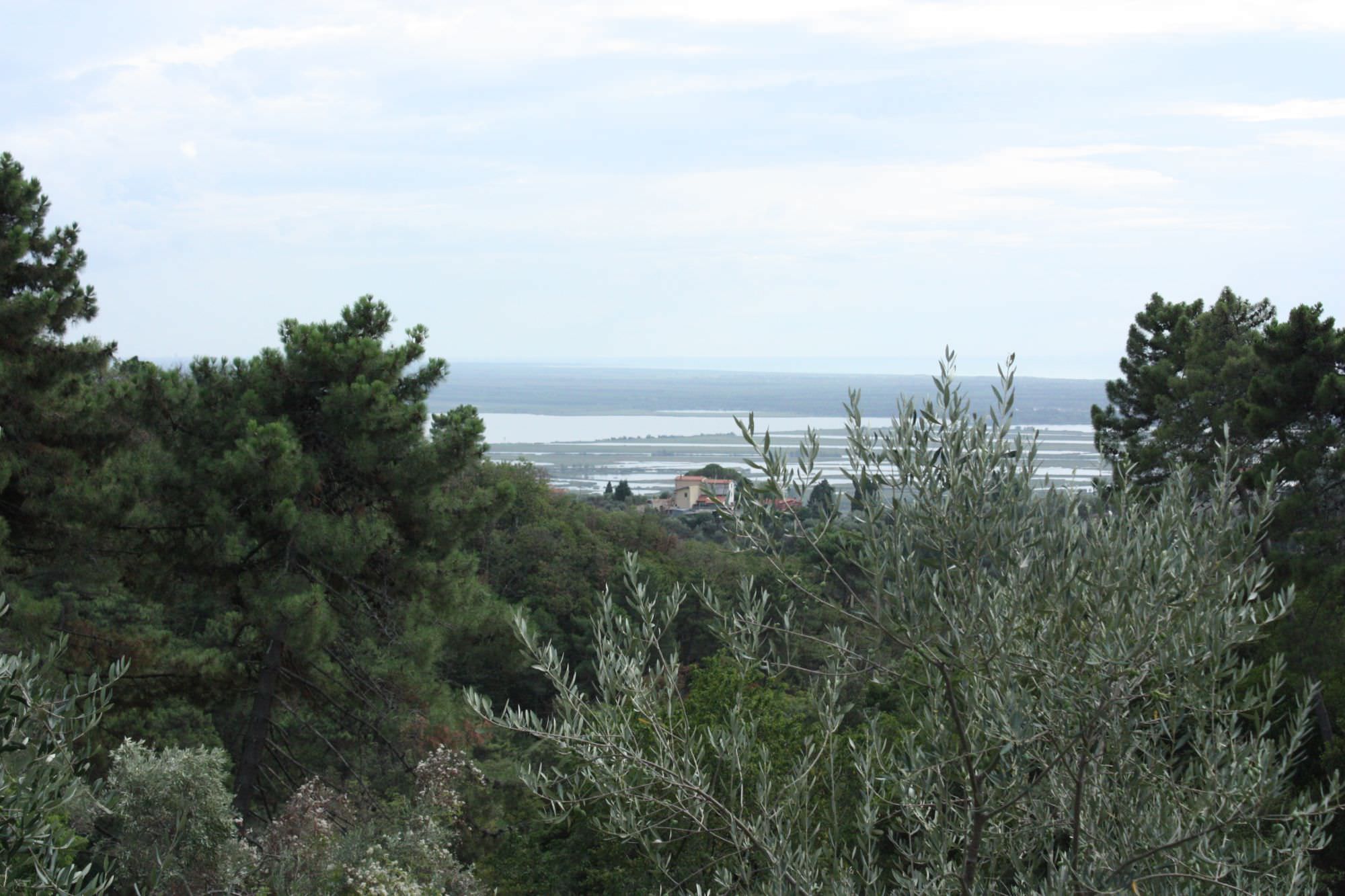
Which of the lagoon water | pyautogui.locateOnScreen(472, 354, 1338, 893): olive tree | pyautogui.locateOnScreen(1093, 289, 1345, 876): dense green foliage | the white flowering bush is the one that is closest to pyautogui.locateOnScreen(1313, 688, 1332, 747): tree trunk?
pyautogui.locateOnScreen(1093, 289, 1345, 876): dense green foliage

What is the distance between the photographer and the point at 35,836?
445 centimetres

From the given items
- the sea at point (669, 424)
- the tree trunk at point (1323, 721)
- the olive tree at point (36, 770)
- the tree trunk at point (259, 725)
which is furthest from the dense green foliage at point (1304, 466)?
the olive tree at point (36, 770)

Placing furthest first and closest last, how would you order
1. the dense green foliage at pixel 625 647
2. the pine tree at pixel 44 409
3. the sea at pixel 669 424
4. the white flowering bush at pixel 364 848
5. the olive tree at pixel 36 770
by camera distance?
the sea at pixel 669 424
the pine tree at pixel 44 409
the white flowering bush at pixel 364 848
the dense green foliage at pixel 625 647
the olive tree at pixel 36 770

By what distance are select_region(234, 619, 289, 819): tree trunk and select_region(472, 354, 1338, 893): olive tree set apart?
9746 mm

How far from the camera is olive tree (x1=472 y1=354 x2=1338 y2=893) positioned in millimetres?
4602

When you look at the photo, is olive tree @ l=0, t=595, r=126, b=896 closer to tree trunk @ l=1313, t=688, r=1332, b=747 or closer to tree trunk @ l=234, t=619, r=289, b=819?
tree trunk @ l=234, t=619, r=289, b=819

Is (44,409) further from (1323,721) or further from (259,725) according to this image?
(1323,721)

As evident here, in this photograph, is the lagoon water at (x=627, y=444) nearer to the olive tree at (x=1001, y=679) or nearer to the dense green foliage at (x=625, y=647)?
the dense green foliage at (x=625, y=647)

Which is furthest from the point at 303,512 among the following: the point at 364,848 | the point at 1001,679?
the point at 1001,679

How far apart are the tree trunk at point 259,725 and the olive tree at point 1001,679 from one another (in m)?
9.75

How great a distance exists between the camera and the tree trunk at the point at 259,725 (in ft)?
47.1

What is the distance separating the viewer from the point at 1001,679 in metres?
4.63

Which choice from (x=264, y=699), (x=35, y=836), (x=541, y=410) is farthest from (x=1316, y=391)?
(x=541, y=410)

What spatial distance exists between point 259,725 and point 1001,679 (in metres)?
12.2
